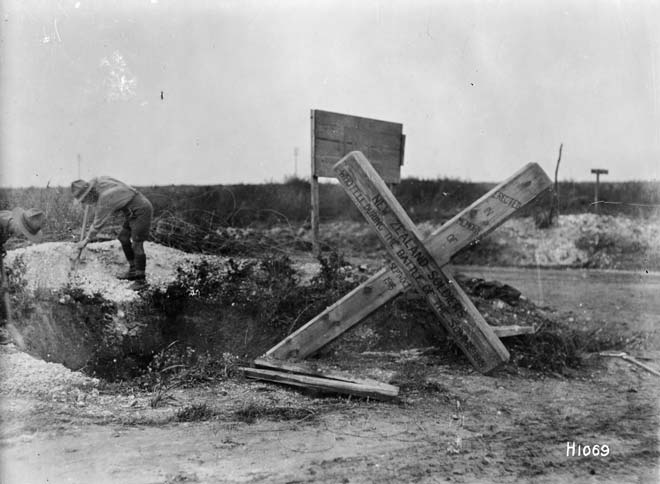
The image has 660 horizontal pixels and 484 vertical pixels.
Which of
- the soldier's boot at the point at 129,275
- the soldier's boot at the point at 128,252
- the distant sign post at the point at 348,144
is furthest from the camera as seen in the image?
the distant sign post at the point at 348,144

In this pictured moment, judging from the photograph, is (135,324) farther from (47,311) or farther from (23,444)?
(23,444)

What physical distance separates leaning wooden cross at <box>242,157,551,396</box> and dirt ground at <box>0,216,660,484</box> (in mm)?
388

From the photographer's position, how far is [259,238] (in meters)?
8.03

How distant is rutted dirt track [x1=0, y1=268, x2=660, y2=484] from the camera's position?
291 centimetres

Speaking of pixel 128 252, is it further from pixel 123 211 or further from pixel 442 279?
pixel 442 279

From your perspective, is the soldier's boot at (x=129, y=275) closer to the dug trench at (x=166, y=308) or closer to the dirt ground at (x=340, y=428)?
the dug trench at (x=166, y=308)

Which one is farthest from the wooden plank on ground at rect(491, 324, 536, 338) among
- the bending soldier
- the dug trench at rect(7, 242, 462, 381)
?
the bending soldier

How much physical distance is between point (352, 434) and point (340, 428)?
115 millimetres

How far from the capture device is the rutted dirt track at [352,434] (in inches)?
114

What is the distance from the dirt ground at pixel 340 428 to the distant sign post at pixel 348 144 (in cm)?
326

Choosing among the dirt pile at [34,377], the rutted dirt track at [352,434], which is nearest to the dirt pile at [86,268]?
the dirt pile at [34,377]

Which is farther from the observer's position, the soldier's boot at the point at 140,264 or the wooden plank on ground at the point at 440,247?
the soldier's boot at the point at 140,264

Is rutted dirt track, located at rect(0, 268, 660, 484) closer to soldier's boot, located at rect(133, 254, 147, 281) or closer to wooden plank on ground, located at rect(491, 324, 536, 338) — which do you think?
wooden plank on ground, located at rect(491, 324, 536, 338)

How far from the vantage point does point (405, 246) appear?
413 cm
